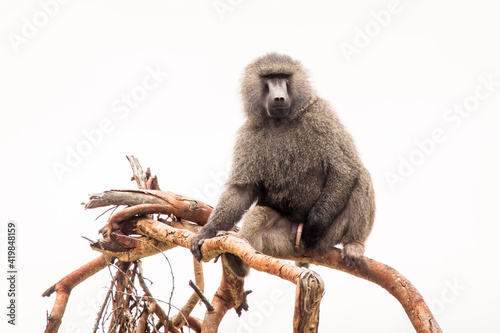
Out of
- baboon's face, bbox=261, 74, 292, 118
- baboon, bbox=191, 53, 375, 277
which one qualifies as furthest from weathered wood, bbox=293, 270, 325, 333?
baboon's face, bbox=261, 74, 292, 118

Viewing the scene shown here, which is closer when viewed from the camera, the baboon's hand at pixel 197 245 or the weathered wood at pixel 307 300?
the weathered wood at pixel 307 300

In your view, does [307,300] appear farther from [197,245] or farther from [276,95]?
[276,95]

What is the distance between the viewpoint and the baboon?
4.37 metres

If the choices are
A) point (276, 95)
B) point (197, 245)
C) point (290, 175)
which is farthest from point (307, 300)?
point (276, 95)

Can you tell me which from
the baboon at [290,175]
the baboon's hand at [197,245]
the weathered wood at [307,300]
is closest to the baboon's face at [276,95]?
the baboon at [290,175]

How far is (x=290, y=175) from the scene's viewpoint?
4.49m

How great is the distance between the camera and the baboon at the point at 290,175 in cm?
437

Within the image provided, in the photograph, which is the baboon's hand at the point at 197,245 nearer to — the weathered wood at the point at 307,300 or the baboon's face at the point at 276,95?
the baboon's face at the point at 276,95

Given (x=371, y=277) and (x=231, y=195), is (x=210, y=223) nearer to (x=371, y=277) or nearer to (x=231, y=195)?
(x=231, y=195)

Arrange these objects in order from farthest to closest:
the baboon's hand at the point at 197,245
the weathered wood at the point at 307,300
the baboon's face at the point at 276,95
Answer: the baboon's face at the point at 276,95, the baboon's hand at the point at 197,245, the weathered wood at the point at 307,300

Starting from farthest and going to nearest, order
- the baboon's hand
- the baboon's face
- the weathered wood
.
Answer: the baboon's face < the baboon's hand < the weathered wood

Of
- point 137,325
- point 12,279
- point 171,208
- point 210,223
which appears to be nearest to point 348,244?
point 210,223

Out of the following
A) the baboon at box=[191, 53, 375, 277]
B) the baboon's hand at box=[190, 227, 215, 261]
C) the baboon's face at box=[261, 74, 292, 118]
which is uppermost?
the baboon's face at box=[261, 74, 292, 118]

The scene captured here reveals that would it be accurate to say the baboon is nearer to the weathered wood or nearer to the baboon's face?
the baboon's face
